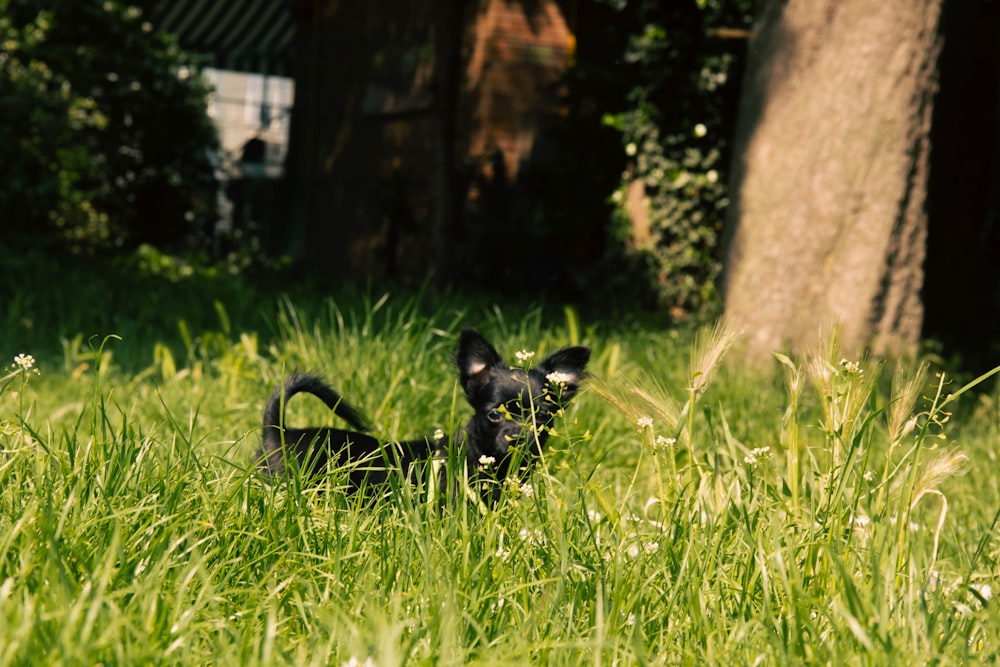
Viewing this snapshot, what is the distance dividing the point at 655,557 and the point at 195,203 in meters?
18.0

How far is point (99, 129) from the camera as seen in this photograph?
57.3ft

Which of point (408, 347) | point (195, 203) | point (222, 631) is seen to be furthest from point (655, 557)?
point (195, 203)

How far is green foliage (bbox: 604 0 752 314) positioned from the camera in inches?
469

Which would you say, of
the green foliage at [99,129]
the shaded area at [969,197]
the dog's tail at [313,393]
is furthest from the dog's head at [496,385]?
the green foliage at [99,129]

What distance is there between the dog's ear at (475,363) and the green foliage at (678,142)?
8.20 meters

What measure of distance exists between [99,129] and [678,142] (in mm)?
9986

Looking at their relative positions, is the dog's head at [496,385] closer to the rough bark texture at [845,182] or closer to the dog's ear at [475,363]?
the dog's ear at [475,363]

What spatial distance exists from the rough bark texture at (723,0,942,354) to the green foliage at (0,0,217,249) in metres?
10.5

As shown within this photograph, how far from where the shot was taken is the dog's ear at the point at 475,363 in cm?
402

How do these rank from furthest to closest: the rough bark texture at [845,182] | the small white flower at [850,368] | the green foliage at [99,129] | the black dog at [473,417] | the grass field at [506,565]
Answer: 1. the green foliage at [99,129]
2. the rough bark texture at [845,182]
3. the black dog at [473,417]
4. the small white flower at [850,368]
5. the grass field at [506,565]

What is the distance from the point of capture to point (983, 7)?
10844 millimetres

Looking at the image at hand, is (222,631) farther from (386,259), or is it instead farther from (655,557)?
(386,259)

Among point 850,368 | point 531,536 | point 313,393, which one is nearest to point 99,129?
point 313,393

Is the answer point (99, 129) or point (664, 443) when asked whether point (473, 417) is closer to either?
point (664, 443)
